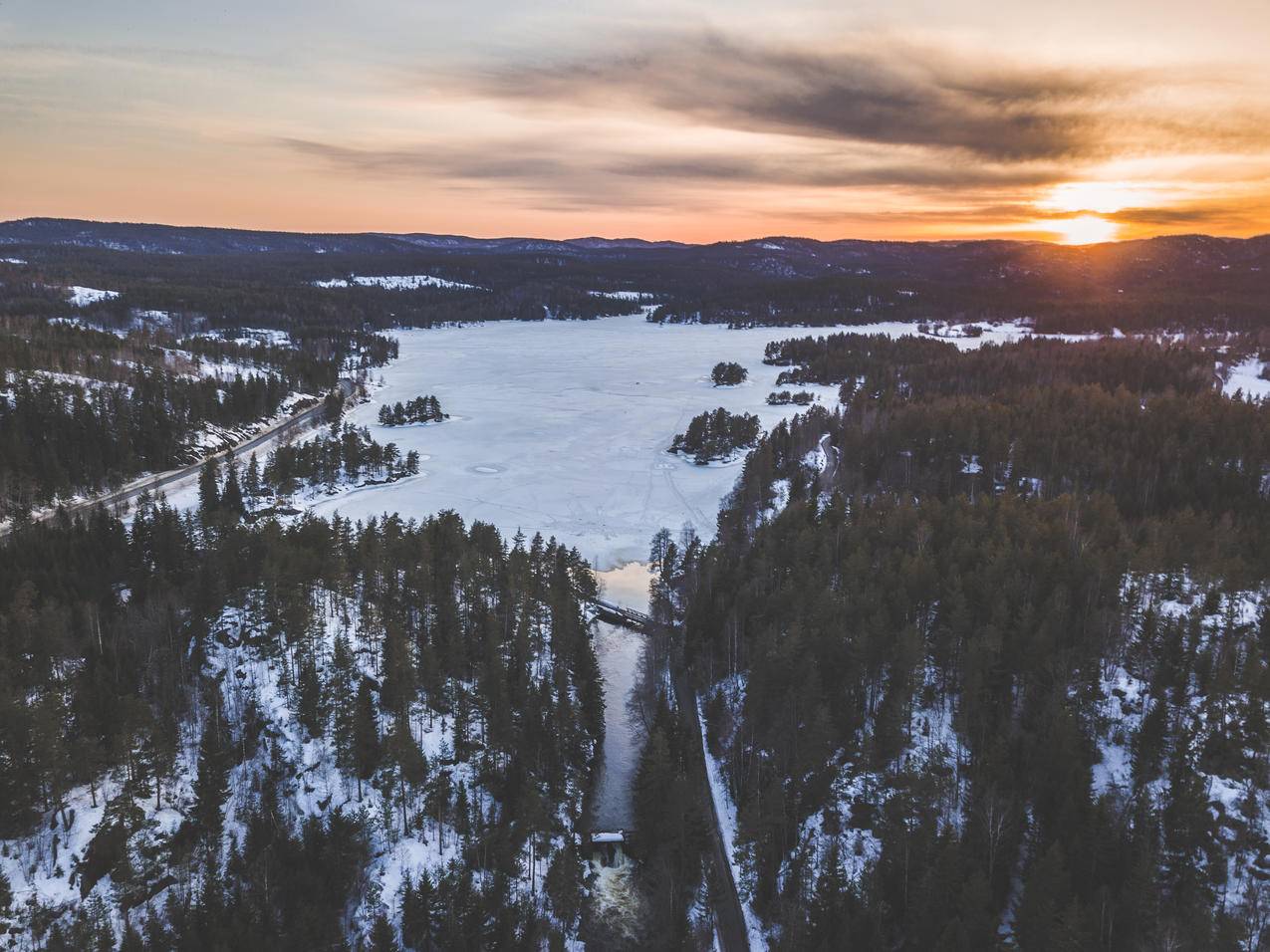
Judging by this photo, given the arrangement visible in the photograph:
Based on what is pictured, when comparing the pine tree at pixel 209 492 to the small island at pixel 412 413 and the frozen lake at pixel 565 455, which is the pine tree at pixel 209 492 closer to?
the frozen lake at pixel 565 455

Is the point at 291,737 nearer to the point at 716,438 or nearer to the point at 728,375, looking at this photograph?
the point at 716,438

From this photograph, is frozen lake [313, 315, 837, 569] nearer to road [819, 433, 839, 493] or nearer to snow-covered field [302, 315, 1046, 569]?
snow-covered field [302, 315, 1046, 569]

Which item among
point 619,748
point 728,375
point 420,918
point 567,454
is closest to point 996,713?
point 619,748

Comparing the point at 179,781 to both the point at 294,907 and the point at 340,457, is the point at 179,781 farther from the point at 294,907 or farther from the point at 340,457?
the point at 340,457

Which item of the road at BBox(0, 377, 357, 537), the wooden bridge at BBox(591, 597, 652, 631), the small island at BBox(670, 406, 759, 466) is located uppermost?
the small island at BBox(670, 406, 759, 466)

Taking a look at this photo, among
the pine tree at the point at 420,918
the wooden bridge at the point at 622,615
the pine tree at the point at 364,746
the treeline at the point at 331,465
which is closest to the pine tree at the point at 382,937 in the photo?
the pine tree at the point at 420,918

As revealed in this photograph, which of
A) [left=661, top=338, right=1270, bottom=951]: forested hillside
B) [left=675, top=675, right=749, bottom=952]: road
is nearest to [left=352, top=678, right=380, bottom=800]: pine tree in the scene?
[left=675, top=675, right=749, bottom=952]: road
